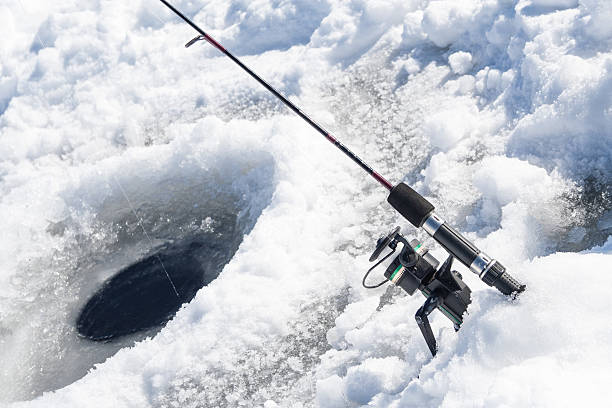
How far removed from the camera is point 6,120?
8.63 meters

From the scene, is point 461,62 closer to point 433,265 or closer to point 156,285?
point 433,265

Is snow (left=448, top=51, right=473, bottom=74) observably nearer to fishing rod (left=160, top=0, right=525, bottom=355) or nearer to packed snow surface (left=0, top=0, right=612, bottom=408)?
packed snow surface (left=0, top=0, right=612, bottom=408)

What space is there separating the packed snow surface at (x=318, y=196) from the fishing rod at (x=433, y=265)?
0.14m

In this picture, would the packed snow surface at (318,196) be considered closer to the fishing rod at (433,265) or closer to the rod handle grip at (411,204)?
the fishing rod at (433,265)

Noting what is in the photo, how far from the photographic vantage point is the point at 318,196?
548 cm

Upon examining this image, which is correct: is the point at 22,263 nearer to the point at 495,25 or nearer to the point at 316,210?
the point at 316,210

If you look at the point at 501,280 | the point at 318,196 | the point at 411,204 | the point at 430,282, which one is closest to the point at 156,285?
the point at 318,196

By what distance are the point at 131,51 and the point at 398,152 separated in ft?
19.5

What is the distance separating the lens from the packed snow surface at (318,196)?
9.61 ft

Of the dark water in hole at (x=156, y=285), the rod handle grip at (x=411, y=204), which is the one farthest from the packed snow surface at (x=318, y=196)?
the rod handle grip at (x=411, y=204)

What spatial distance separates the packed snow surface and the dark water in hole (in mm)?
167

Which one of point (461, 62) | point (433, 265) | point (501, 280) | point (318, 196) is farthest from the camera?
point (461, 62)

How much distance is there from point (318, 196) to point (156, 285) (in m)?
2.28

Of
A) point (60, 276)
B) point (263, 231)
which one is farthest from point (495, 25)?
point (60, 276)
